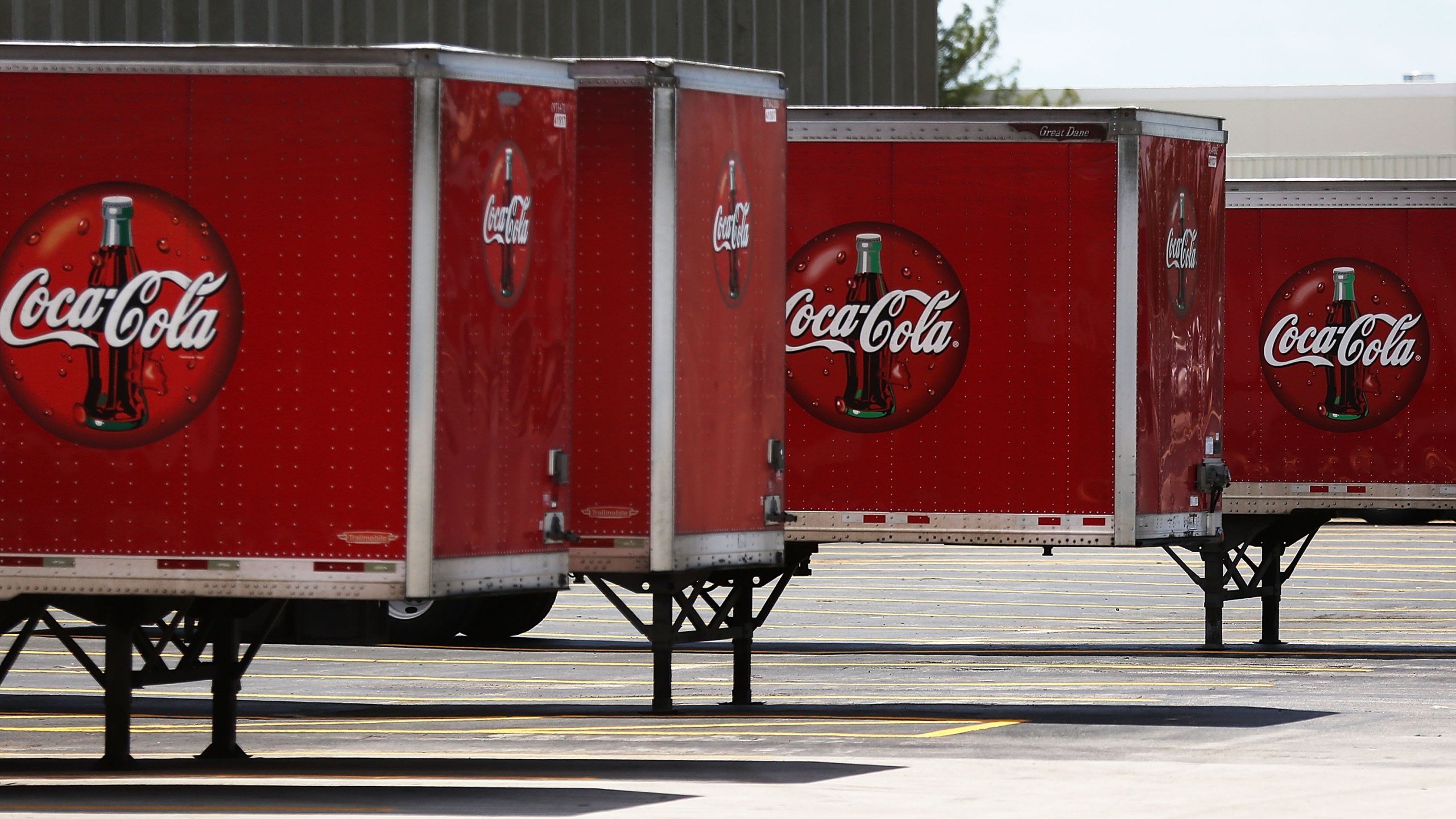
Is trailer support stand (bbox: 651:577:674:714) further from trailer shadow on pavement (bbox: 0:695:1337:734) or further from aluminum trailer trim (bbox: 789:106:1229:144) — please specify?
aluminum trailer trim (bbox: 789:106:1229:144)

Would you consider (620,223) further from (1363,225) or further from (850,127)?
(1363,225)

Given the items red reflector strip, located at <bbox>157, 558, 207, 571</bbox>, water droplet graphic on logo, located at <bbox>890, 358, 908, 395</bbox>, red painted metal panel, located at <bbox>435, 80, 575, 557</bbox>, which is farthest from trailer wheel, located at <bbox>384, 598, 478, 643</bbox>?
red reflector strip, located at <bbox>157, 558, 207, 571</bbox>

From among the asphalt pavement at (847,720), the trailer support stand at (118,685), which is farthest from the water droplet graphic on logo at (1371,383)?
the trailer support stand at (118,685)

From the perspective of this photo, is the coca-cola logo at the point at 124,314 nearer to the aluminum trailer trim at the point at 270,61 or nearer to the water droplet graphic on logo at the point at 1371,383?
the aluminum trailer trim at the point at 270,61

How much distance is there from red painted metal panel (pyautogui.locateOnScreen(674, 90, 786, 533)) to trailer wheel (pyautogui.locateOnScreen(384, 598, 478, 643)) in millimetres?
6692

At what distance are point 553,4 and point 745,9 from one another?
14.0 ft

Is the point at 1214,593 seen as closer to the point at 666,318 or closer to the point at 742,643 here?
the point at 742,643

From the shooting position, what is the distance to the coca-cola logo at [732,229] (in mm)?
15672

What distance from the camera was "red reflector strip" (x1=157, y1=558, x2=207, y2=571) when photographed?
1295cm

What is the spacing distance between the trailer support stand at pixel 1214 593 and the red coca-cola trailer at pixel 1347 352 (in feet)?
0.22

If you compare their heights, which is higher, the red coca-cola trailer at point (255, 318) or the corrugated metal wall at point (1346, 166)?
the corrugated metal wall at point (1346, 166)

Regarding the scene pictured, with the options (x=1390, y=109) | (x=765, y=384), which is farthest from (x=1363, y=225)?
(x=1390, y=109)

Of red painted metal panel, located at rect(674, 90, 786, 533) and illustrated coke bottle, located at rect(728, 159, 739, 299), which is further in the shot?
illustrated coke bottle, located at rect(728, 159, 739, 299)

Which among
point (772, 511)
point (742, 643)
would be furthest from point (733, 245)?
point (742, 643)
